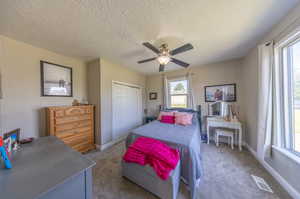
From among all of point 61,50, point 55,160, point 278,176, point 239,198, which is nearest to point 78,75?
point 61,50

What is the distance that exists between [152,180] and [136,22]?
7.52 feet

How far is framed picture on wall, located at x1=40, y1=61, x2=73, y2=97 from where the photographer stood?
7.85ft

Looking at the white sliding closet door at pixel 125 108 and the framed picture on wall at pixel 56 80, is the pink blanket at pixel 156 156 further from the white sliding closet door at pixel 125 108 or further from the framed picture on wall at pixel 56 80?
the framed picture on wall at pixel 56 80

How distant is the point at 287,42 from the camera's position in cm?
163


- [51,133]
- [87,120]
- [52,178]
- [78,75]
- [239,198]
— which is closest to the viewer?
[52,178]

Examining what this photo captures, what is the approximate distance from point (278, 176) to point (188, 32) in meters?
2.73

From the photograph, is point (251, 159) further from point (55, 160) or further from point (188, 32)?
point (55, 160)

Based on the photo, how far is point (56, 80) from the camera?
8.44ft

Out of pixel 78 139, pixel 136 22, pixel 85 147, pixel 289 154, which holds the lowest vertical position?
pixel 85 147

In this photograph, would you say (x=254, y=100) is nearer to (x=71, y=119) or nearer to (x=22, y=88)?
(x=71, y=119)

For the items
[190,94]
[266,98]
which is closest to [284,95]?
[266,98]

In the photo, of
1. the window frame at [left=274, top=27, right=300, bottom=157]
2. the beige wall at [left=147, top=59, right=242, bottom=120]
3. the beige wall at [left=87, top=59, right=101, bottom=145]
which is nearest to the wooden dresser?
the beige wall at [left=87, top=59, right=101, bottom=145]

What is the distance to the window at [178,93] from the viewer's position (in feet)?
12.9

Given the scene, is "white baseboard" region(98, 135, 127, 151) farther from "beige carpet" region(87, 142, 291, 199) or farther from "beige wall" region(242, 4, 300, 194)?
"beige wall" region(242, 4, 300, 194)
